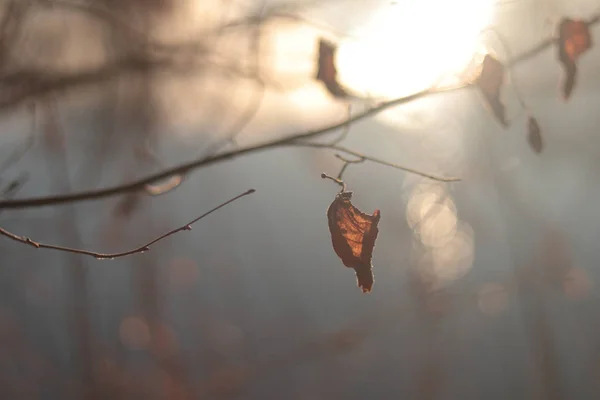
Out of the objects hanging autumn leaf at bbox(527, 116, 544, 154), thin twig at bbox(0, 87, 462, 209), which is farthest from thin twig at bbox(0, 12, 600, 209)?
hanging autumn leaf at bbox(527, 116, 544, 154)

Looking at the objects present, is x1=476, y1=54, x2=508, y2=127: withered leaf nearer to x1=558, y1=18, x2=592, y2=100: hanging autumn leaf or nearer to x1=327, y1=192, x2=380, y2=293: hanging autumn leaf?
x1=558, y1=18, x2=592, y2=100: hanging autumn leaf

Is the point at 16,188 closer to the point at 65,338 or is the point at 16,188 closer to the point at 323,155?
the point at 323,155

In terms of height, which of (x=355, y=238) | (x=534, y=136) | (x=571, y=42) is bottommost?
(x=355, y=238)

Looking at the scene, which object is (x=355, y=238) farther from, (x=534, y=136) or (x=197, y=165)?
(x=534, y=136)

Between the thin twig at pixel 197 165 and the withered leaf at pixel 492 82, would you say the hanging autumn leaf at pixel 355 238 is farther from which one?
the withered leaf at pixel 492 82

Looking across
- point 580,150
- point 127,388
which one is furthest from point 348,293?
point 580,150

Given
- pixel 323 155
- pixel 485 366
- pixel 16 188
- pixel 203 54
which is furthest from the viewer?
pixel 485 366

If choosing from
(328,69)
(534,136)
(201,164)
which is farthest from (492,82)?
(201,164)
